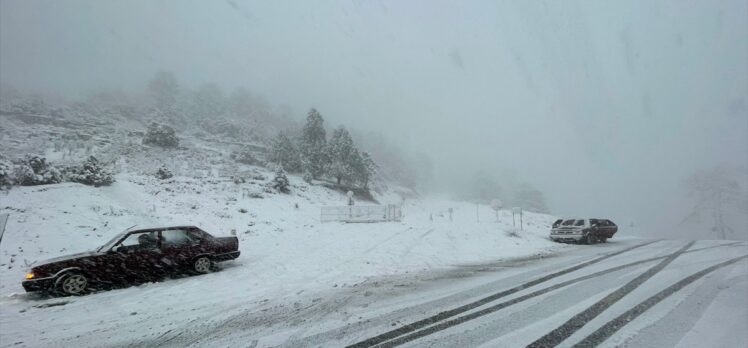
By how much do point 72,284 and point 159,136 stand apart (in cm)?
3611

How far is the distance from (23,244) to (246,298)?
10.8 metres

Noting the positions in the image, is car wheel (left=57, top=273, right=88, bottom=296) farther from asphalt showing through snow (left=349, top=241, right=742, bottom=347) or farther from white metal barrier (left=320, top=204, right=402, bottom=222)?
white metal barrier (left=320, top=204, right=402, bottom=222)

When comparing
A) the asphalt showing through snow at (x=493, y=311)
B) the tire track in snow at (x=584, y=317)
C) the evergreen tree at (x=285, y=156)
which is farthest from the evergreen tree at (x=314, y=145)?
the tire track in snow at (x=584, y=317)

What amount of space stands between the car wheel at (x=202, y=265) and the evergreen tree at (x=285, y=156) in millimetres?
33002

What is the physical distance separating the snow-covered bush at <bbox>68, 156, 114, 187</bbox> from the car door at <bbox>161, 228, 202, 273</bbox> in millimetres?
14619

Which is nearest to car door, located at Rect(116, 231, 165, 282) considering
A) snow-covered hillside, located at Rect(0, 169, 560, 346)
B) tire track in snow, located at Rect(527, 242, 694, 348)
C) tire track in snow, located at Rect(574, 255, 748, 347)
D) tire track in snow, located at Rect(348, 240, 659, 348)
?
snow-covered hillside, located at Rect(0, 169, 560, 346)

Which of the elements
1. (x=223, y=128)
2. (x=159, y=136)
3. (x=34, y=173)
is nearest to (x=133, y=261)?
(x=34, y=173)

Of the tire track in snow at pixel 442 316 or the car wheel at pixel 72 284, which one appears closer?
the tire track in snow at pixel 442 316

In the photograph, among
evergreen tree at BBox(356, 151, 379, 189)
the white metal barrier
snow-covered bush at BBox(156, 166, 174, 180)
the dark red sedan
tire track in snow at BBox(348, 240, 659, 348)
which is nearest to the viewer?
tire track in snow at BBox(348, 240, 659, 348)

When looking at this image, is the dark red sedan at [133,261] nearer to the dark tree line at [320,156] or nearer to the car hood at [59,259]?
the car hood at [59,259]

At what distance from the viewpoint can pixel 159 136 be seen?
38438mm

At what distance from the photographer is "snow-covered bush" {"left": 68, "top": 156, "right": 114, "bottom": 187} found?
19.0 meters

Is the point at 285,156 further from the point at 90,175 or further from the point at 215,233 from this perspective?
the point at 215,233

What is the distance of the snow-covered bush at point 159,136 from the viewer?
3819 centimetres
